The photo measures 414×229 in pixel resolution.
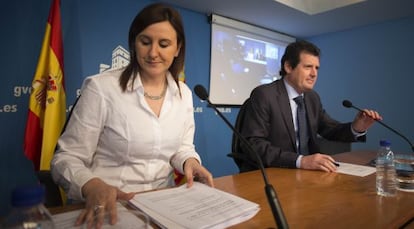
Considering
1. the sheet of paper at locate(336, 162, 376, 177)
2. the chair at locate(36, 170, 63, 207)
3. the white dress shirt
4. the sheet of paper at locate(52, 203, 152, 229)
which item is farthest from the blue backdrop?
the sheet of paper at locate(336, 162, 376, 177)

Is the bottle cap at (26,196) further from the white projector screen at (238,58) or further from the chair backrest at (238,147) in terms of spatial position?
the white projector screen at (238,58)

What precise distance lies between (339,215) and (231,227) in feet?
1.14

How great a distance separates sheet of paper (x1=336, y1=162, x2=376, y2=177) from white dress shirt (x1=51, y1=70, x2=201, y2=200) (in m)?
0.80

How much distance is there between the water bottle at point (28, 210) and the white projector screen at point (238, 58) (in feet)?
9.45

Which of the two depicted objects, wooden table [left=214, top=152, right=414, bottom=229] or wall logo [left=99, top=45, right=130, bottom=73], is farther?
wall logo [left=99, top=45, right=130, bottom=73]

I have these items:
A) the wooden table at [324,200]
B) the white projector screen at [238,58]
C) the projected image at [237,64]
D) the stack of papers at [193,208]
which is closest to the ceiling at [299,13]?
the white projector screen at [238,58]

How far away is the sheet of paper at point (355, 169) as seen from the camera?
4.33 ft

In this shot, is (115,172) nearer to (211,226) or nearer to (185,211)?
(185,211)

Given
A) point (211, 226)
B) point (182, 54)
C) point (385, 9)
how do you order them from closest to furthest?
point (211, 226), point (182, 54), point (385, 9)

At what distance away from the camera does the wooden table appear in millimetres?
742

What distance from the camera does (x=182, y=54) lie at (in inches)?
51.2

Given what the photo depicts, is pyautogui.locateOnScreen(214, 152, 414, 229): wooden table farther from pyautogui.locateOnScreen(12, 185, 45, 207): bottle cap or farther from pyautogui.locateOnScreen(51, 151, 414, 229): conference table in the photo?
pyautogui.locateOnScreen(12, 185, 45, 207): bottle cap

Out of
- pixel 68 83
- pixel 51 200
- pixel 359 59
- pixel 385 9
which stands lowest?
pixel 51 200

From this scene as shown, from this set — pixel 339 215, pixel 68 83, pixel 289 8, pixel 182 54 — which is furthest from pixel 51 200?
pixel 289 8
